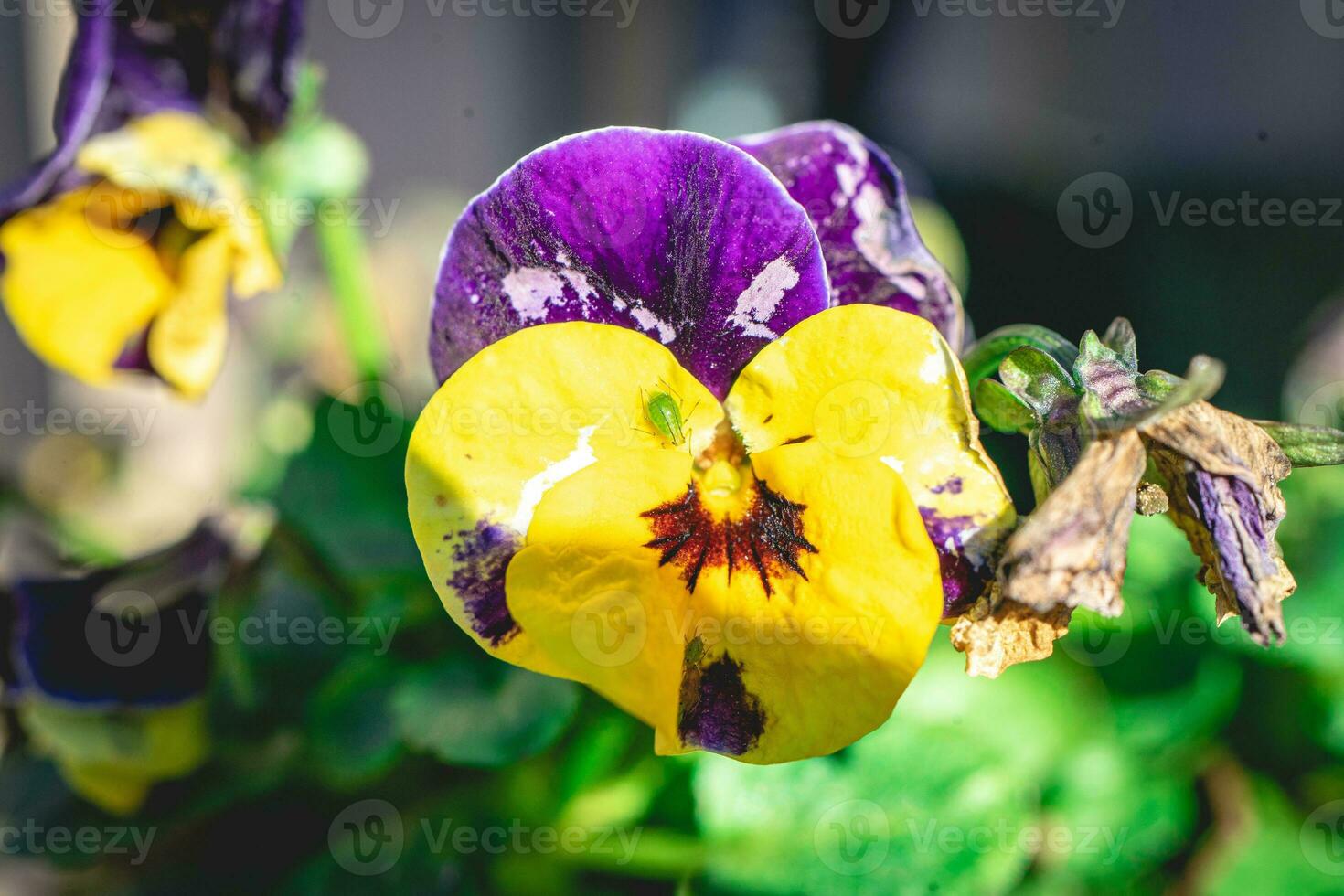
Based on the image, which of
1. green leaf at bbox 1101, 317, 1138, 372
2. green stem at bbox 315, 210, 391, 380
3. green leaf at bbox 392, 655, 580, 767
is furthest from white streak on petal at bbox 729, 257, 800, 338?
green stem at bbox 315, 210, 391, 380

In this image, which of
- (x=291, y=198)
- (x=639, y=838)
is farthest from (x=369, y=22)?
(x=639, y=838)

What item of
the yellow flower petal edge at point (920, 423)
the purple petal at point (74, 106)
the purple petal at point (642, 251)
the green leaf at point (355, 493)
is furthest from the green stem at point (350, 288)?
the yellow flower petal edge at point (920, 423)

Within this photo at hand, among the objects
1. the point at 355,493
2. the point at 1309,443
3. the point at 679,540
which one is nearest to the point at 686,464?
the point at 679,540

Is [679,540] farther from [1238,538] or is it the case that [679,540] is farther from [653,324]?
[1238,538]

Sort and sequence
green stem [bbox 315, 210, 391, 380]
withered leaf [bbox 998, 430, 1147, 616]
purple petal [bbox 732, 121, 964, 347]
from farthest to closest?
green stem [bbox 315, 210, 391, 380], purple petal [bbox 732, 121, 964, 347], withered leaf [bbox 998, 430, 1147, 616]

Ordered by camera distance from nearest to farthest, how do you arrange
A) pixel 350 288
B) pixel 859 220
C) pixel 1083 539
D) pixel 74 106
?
pixel 1083 539
pixel 859 220
pixel 74 106
pixel 350 288

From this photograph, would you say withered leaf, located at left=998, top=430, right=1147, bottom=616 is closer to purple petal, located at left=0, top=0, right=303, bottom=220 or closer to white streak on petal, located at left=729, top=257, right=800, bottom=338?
white streak on petal, located at left=729, top=257, right=800, bottom=338

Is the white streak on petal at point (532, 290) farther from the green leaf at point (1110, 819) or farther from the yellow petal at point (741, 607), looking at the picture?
the green leaf at point (1110, 819)

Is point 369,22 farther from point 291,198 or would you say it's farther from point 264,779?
point 264,779
